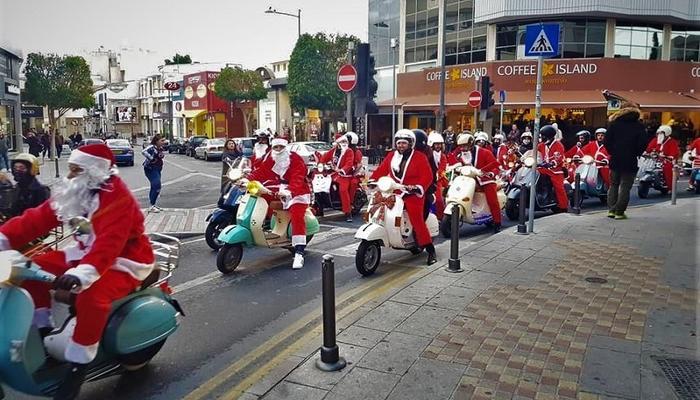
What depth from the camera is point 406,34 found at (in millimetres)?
37406

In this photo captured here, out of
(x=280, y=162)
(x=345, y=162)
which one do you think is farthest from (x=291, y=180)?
(x=345, y=162)

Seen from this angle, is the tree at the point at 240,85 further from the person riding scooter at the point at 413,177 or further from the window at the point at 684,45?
the person riding scooter at the point at 413,177

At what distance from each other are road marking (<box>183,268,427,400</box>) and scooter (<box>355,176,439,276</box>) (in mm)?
324

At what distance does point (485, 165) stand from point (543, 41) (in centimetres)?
240

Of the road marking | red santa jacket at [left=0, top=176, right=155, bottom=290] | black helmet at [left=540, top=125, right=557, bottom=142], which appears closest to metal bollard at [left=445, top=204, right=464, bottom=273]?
the road marking

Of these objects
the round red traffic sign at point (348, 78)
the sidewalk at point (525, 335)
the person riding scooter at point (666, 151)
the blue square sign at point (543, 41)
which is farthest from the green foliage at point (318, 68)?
the sidewalk at point (525, 335)

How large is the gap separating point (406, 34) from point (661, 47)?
1447cm

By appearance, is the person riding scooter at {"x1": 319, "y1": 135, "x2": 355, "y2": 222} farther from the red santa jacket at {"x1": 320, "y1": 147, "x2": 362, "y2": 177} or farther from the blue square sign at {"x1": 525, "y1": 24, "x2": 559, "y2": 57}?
the blue square sign at {"x1": 525, "y1": 24, "x2": 559, "y2": 57}

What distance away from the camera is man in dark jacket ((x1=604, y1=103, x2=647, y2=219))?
1045 centimetres

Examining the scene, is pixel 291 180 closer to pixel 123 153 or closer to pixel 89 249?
pixel 89 249

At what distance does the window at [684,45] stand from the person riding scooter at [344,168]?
2534 centimetres

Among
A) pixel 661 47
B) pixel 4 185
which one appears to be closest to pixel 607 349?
pixel 4 185

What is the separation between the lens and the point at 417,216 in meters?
8.01

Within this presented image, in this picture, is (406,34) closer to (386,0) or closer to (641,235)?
(386,0)
